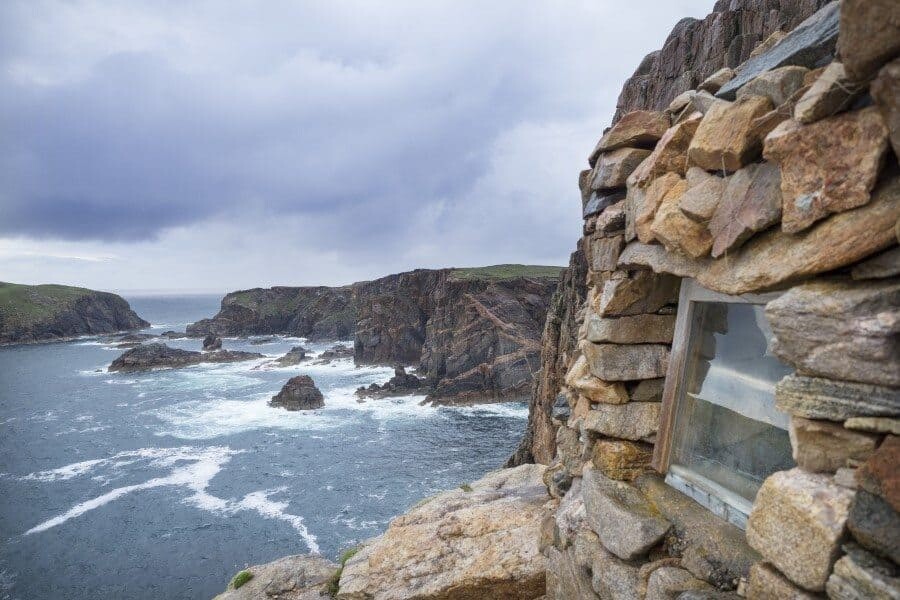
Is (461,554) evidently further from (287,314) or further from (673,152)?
(287,314)

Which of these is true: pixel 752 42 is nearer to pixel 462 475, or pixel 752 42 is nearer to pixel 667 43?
pixel 667 43

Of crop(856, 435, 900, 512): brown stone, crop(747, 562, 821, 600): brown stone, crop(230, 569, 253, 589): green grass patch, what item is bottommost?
crop(230, 569, 253, 589): green grass patch

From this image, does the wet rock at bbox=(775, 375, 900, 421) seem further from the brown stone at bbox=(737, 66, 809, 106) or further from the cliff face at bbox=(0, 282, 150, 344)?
the cliff face at bbox=(0, 282, 150, 344)

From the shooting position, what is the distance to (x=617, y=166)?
6867mm

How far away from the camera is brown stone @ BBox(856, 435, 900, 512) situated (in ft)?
9.51

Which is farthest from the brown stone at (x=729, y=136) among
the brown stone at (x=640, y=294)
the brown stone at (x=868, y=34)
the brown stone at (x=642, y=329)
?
the brown stone at (x=642, y=329)

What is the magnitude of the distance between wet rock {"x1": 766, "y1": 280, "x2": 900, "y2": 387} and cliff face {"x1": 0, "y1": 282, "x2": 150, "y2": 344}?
591ft

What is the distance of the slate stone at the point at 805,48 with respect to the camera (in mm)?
4066

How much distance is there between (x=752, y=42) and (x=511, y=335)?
66233 mm

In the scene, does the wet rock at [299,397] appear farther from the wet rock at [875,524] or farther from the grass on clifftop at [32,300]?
the grass on clifftop at [32,300]

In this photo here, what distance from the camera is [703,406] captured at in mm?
5934

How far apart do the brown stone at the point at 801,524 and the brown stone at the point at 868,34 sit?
2749mm

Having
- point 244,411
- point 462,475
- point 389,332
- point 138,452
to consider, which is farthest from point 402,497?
point 389,332

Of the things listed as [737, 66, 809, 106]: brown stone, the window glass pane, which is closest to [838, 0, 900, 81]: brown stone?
[737, 66, 809, 106]: brown stone
